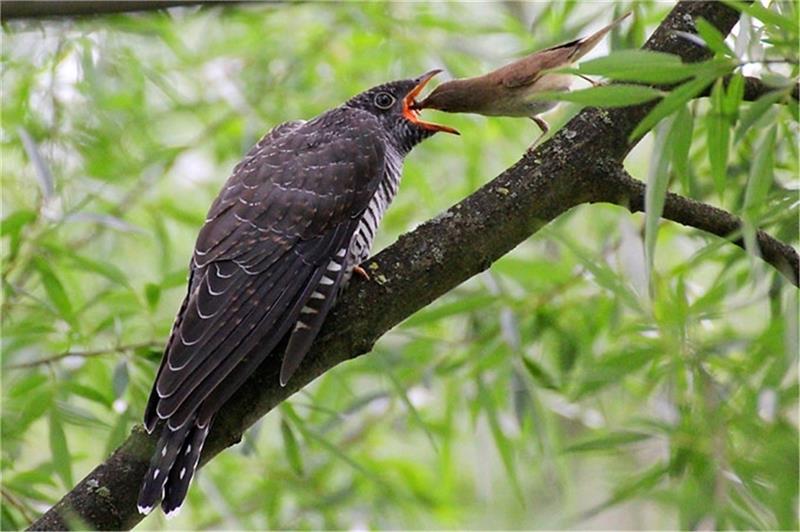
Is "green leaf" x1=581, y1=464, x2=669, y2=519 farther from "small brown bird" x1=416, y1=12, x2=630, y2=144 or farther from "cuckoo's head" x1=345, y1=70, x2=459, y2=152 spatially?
"cuckoo's head" x1=345, y1=70, x2=459, y2=152

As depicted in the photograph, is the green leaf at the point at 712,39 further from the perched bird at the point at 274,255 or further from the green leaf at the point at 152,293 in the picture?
the green leaf at the point at 152,293

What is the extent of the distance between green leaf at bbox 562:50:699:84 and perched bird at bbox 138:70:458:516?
0.72 metres

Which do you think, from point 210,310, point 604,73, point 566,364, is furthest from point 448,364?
point 604,73

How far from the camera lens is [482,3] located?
432cm

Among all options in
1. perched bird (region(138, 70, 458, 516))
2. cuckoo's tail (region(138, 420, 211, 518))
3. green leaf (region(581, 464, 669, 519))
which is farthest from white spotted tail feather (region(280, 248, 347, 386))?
green leaf (region(581, 464, 669, 519))

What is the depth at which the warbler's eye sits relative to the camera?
282 cm

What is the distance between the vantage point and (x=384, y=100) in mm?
2834

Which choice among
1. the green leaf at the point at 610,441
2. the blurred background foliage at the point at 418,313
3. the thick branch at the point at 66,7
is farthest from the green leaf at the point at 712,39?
the green leaf at the point at 610,441

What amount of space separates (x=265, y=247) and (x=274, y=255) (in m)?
0.03

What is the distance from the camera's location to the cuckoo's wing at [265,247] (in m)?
2.06

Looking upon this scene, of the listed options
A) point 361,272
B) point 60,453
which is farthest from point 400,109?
point 60,453

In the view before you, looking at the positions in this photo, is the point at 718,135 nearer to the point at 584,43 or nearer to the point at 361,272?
the point at 584,43

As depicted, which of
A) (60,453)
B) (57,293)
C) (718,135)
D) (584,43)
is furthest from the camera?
(57,293)

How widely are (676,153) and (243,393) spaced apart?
0.86 m
